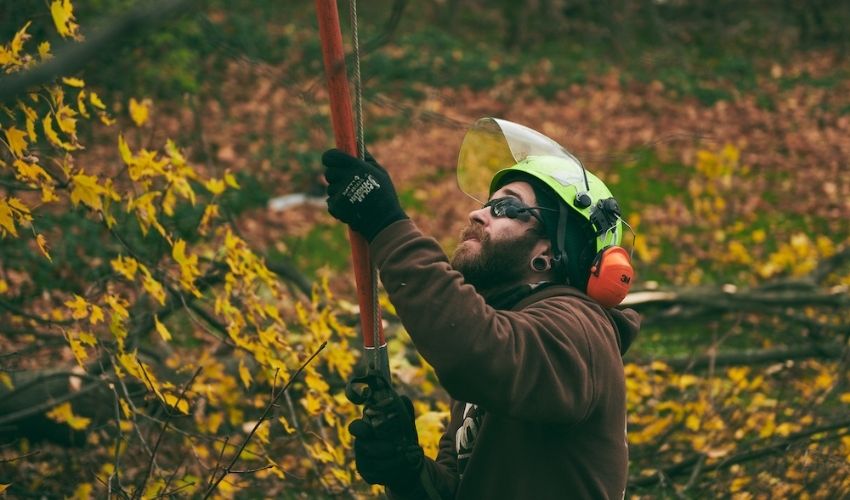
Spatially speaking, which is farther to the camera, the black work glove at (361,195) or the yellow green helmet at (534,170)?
the yellow green helmet at (534,170)

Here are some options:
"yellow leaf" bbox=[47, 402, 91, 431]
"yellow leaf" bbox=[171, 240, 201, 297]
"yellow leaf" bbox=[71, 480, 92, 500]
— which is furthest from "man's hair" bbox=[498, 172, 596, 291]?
"yellow leaf" bbox=[47, 402, 91, 431]

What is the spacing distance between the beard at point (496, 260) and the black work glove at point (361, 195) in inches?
12.7

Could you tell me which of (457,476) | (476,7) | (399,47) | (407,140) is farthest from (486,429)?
(476,7)

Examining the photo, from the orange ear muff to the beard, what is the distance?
209 mm

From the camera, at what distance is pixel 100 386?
4316mm

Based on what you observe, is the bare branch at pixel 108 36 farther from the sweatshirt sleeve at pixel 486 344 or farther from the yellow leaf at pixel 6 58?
the yellow leaf at pixel 6 58

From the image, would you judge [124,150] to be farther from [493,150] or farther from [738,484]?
[738,484]

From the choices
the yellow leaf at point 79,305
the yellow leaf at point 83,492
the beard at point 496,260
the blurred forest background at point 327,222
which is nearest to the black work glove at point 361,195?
the beard at point 496,260

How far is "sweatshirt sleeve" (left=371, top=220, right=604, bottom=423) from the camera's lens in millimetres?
2326

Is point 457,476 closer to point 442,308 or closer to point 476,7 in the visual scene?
point 442,308

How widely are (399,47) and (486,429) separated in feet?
44.4

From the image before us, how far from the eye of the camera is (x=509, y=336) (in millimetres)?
2346

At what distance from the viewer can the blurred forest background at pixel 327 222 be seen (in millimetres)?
3709

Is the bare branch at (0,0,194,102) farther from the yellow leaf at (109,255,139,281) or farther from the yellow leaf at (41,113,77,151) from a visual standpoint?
the yellow leaf at (109,255,139,281)
